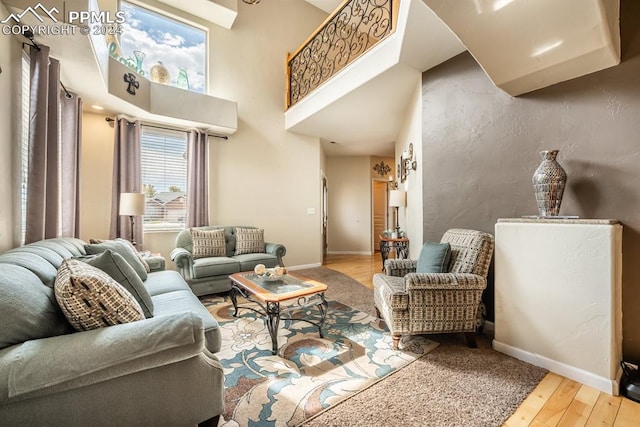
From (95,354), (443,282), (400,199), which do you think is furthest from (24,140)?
(400,199)

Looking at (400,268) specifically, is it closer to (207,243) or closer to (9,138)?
(207,243)

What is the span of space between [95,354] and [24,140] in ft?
7.42

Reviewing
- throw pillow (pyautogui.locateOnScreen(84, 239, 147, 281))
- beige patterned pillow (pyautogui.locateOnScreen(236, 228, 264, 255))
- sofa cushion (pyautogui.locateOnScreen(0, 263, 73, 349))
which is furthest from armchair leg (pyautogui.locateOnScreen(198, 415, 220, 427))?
beige patterned pillow (pyautogui.locateOnScreen(236, 228, 264, 255))

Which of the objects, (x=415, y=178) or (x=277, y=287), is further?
(x=415, y=178)

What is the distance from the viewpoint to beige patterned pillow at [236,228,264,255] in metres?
4.05

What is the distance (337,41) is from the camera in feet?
13.1

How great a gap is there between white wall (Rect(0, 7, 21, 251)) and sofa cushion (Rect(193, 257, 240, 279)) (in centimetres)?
158

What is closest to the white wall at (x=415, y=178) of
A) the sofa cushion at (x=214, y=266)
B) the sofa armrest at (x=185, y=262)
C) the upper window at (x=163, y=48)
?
the sofa cushion at (x=214, y=266)

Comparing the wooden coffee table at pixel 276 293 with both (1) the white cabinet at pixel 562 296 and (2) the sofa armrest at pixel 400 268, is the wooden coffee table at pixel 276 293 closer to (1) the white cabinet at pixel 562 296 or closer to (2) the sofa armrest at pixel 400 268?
(2) the sofa armrest at pixel 400 268

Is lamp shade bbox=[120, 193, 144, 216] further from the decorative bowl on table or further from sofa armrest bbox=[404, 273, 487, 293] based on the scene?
sofa armrest bbox=[404, 273, 487, 293]

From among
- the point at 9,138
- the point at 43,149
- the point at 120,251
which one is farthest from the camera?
the point at 120,251

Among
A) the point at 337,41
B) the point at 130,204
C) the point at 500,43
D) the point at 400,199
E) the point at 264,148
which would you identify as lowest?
the point at 130,204

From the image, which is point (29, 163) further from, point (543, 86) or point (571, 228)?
point (543, 86)

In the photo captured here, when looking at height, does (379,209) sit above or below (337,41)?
below
